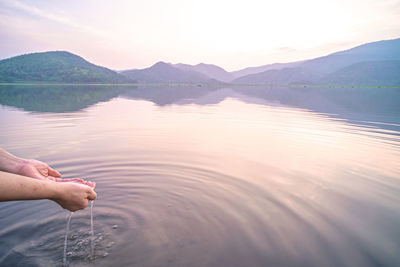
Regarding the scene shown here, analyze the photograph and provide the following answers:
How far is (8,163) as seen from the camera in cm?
347

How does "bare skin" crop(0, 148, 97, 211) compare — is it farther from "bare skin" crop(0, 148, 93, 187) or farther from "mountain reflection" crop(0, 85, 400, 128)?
"mountain reflection" crop(0, 85, 400, 128)

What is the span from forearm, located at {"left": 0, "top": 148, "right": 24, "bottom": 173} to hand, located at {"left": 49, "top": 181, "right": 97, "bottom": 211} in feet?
3.25

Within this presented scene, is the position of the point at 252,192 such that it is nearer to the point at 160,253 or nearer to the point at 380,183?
the point at 160,253

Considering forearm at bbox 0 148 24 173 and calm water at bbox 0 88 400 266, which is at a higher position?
forearm at bbox 0 148 24 173

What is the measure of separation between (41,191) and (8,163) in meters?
1.23

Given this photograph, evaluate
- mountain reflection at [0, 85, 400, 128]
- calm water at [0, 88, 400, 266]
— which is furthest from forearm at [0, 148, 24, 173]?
mountain reflection at [0, 85, 400, 128]

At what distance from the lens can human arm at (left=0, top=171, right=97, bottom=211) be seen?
97.0 inches

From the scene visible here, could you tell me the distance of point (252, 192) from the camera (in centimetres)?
712

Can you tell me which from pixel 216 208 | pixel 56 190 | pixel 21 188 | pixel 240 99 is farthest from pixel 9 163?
pixel 240 99

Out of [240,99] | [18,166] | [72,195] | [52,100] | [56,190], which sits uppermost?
[240,99]

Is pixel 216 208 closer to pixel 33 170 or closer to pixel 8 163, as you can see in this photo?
pixel 33 170

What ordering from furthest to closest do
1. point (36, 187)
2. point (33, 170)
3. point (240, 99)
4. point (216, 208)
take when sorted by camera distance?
point (240, 99), point (216, 208), point (33, 170), point (36, 187)

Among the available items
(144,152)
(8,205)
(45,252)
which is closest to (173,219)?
(45,252)

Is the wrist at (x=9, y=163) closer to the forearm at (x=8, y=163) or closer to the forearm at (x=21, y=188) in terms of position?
the forearm at (x=8, y=163)
